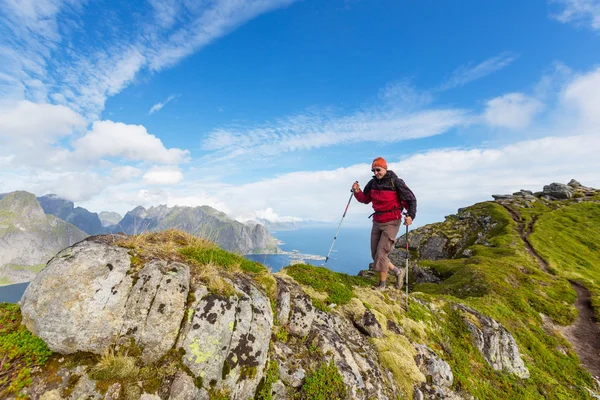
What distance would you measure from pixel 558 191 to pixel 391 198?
418 ft

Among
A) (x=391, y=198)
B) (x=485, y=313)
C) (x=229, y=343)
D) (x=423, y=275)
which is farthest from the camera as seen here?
(x=423, y=275)

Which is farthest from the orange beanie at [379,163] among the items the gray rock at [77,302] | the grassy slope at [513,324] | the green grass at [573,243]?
the green grass at [573,243]

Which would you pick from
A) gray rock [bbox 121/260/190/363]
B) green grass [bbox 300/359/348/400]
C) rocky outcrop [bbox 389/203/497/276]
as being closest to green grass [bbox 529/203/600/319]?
rocky outcrop [bbox 389/203/497/276]

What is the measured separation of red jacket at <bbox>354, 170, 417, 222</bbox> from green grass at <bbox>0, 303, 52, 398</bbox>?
12968 mm

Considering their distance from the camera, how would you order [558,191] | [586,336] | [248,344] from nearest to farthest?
[248,344]
[586,336]
[558,191]

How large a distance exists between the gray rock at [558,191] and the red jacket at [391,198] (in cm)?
12497

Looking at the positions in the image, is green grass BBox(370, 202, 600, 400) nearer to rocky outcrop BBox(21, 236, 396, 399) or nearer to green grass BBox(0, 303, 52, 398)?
rocky outcrop BBox(21, 236, 396, 399)

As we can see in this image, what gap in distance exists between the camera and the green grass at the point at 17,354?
203 inches

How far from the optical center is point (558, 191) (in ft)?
322

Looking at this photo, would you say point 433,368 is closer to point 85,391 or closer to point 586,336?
point 85,391

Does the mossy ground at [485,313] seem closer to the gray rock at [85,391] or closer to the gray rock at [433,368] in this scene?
the gray rock at [433,368]

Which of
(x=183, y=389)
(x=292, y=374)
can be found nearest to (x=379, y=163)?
(x=292, y=374)

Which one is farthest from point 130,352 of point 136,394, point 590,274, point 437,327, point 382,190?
point 590,274

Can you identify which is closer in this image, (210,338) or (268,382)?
(210,338)
